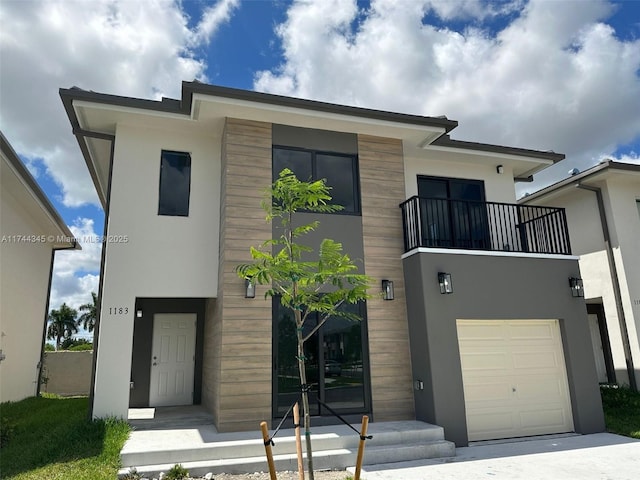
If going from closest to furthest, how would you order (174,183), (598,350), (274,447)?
(274,447) < (174,183) < (598,350)

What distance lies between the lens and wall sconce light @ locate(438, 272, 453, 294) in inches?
288

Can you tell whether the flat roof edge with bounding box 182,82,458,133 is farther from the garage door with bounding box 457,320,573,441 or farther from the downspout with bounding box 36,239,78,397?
the downspout with bounding box 36,239,78,397

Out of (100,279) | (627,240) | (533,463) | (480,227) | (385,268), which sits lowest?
(533,463)

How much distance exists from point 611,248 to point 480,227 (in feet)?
12.1

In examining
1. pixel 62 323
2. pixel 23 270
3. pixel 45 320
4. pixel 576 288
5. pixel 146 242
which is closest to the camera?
pixel 146 242

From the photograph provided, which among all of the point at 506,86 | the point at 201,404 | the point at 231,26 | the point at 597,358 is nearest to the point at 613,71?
the point at 506,86

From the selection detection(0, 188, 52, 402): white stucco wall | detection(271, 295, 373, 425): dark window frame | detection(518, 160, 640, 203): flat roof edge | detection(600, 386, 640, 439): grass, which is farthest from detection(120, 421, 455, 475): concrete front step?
detection(518, 160, 640, 203): flat roof edge

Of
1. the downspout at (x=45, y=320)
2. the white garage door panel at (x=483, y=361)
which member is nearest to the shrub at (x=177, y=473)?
the white garage door panel at (x=483, y=361)

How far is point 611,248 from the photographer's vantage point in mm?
10367

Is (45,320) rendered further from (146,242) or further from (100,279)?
(146,242)

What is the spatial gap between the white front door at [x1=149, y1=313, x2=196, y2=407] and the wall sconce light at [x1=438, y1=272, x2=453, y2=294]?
5.92 m

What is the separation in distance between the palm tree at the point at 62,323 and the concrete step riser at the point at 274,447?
42.7 meters

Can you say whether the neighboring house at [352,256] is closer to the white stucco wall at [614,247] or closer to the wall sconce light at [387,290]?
the wall sconce light at [387,290]

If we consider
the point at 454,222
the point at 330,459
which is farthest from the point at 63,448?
the point at 454,222
